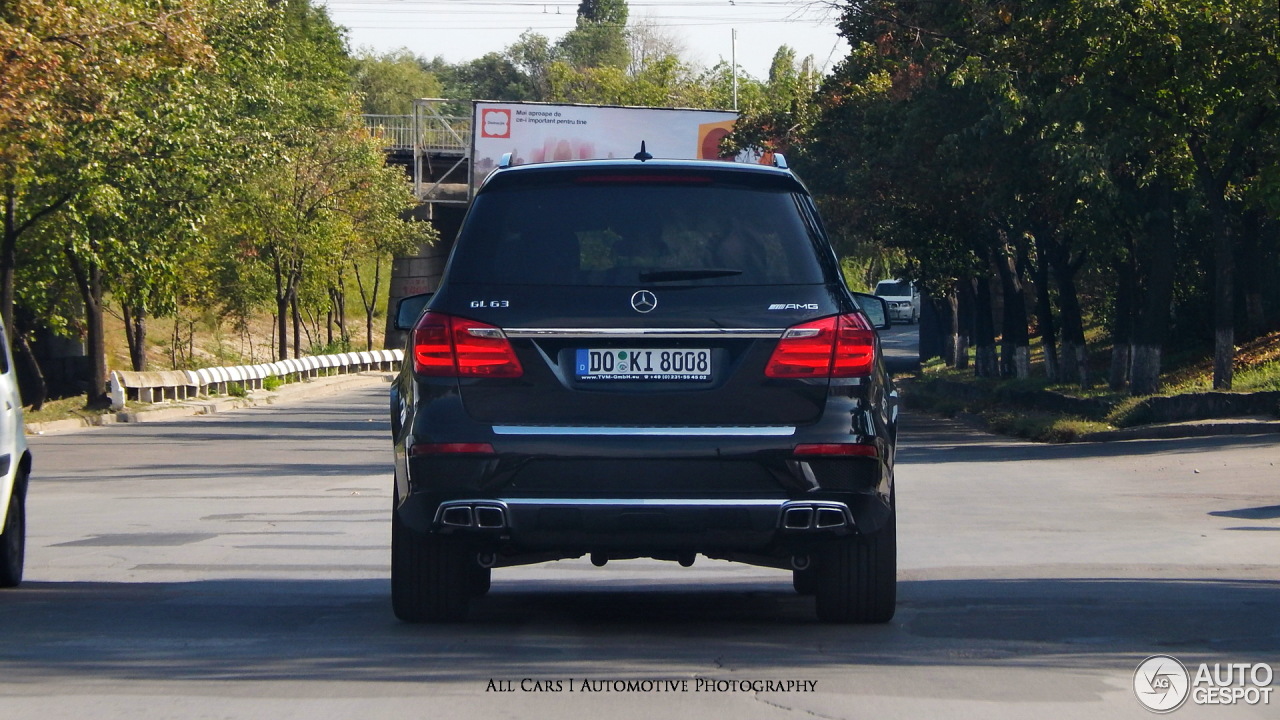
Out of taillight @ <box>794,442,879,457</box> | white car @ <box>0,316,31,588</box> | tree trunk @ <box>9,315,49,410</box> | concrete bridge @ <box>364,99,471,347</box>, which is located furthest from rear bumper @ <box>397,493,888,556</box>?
concrete bridge @ <box>364,99,471,347</box>

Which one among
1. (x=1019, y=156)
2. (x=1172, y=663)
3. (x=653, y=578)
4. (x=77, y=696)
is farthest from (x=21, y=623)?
(x=1019, y=156)

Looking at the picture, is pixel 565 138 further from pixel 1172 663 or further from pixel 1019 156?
pixel 1172 663

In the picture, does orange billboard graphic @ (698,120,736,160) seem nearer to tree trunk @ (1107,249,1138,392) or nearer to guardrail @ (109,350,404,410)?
guardrail @ (109,350,404,410)

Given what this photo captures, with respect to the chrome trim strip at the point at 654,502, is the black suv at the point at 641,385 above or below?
above

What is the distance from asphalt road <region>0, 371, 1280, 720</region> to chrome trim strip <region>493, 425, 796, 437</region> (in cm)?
89

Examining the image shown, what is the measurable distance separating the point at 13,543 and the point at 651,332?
4.34 metres

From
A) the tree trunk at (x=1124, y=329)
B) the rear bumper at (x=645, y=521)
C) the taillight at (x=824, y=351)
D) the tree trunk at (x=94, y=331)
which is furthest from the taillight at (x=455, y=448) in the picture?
the tree trunk at (x=94, y=331)

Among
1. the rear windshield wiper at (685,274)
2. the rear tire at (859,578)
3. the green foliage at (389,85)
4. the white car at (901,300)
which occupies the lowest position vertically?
the white car at (901,300)

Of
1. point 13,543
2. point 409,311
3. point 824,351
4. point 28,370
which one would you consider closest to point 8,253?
point 28,370

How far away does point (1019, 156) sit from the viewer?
24891 millimetres

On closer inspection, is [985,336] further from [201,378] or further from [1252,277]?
[201,378]

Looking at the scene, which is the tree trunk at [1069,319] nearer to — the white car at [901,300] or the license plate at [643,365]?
the license plate at [643,365]

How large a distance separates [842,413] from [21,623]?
391 cm

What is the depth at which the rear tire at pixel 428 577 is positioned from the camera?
6.85 meters
